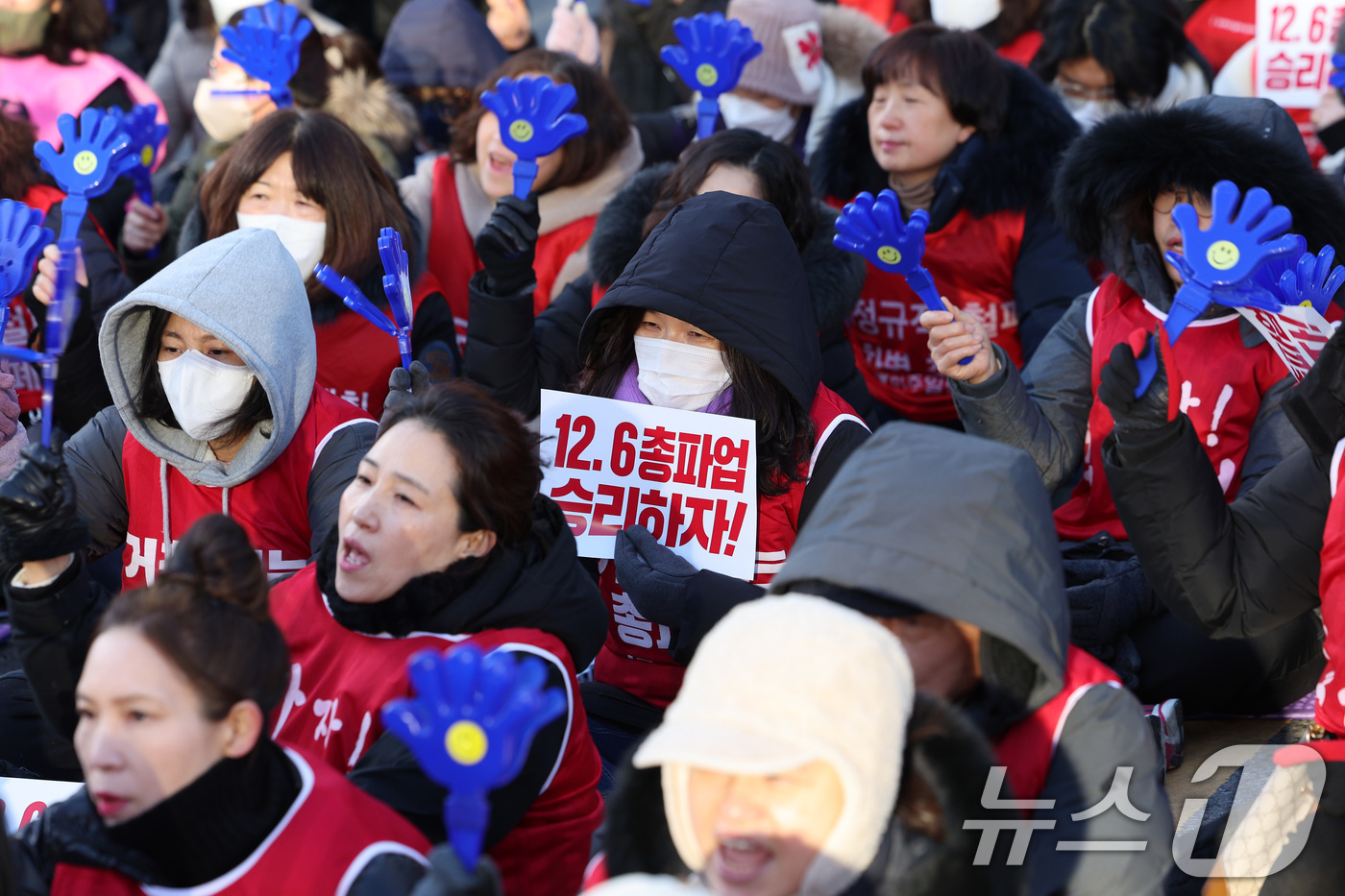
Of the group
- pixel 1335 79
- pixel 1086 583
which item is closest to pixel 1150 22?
pixel 1335 79

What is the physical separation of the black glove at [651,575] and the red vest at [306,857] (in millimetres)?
995

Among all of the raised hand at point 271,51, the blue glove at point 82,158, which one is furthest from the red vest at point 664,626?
the raised hand at point 271,51

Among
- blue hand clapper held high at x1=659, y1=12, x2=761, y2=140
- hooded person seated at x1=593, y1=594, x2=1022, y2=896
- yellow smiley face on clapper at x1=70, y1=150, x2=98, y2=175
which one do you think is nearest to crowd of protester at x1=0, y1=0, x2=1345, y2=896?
hooded person seated at x1=593, y1=594, x2=1022, y2=896

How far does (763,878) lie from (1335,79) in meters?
3.28

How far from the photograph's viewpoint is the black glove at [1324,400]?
2.56m

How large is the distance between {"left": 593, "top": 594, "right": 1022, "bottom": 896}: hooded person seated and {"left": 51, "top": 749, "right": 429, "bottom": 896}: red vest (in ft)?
A: 1.60

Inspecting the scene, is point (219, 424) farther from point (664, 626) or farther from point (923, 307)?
point (923, 307)

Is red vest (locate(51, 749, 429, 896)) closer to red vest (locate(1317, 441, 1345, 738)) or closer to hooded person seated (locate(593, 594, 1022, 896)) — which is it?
hooded person seated (locate(593, 594, 1022, 896))

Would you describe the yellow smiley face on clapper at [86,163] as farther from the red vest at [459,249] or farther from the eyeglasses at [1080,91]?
the eyeglasses at [1080,91]

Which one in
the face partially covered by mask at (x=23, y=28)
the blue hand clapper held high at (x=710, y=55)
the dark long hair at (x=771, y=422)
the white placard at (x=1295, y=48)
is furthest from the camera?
the face partially covered by mask at (x=23, y=28)

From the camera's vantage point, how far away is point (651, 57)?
7.22m

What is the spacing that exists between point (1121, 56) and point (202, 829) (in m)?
4.99

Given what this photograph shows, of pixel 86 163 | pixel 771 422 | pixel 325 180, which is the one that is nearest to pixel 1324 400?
pixel 771 422

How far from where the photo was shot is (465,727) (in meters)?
1.76
